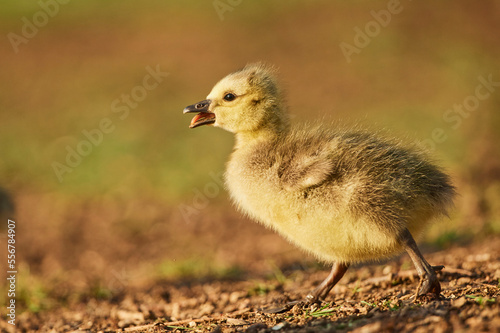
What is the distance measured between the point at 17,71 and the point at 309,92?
9092mm

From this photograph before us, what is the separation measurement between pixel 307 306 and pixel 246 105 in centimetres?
160

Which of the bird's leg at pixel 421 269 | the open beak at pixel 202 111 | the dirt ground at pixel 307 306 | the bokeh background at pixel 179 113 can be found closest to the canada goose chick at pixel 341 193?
the bird's leg at pixel 421 269

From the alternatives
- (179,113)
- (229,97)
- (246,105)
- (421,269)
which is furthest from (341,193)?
(179,113)

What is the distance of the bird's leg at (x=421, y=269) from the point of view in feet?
12.7

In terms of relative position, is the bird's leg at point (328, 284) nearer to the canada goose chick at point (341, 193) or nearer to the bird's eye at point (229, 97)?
the canada goose chick at point (341, 193)

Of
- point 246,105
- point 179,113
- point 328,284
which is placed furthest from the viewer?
point 179,113

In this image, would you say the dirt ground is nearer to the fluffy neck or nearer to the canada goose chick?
the canada goose chick

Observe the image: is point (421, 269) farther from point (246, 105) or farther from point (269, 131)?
point (246, 105)

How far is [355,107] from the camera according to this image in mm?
13414

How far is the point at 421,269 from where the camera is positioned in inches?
154

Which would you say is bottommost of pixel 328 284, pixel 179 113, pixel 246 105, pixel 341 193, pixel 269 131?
pixel 328 284

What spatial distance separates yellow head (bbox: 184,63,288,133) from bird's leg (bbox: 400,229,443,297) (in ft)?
4.28

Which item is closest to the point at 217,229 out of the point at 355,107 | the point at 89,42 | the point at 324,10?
the point at 355,107

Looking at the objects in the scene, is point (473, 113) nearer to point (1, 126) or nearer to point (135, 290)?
point (135, 290)
